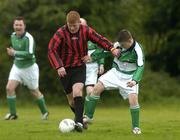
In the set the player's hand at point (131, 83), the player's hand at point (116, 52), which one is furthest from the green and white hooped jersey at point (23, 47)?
the player's hand at point (131, 83)

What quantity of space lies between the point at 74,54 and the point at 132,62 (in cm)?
117

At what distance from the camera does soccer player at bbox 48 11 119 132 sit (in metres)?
14.2

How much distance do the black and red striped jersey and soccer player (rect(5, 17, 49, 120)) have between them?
369 cm

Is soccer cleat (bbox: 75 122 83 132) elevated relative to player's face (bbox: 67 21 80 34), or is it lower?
lower

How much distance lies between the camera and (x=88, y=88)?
19062 mm

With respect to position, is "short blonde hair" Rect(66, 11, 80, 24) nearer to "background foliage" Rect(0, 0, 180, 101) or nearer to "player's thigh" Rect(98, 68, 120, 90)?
"player's thigh" Rect(98, 68, 120, 90)

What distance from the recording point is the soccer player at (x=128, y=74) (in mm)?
13930

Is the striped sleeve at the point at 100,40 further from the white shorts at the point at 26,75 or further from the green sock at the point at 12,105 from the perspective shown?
the green sock at the point at 12,105

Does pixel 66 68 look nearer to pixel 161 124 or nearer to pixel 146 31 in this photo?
pixel 161 124

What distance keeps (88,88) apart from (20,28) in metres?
2.40

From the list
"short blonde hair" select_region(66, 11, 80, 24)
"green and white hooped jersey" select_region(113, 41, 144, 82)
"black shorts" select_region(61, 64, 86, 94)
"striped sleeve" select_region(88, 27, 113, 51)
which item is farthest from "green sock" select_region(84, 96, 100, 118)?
"short blonde hair" select_region(66, 11, 80, 24)

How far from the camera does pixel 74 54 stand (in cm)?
1444

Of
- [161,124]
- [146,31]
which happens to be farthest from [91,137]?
[146,31]

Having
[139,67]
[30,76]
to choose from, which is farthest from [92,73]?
[139,67]
